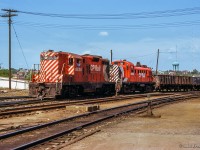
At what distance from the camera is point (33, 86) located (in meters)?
26.9

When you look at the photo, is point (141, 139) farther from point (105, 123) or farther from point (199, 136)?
point (105, 123)

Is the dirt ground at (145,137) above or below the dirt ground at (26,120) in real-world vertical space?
below

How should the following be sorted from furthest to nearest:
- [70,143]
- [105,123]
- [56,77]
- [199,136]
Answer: [56,77]
[105,123]
[199,136]
[70,143]

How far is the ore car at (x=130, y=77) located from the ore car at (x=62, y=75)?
624 cm

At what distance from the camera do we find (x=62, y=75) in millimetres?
26359

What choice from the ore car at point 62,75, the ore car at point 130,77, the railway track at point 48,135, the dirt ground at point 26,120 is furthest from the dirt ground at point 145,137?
the ore car at point 130,77

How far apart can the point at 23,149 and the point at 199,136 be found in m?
4.95

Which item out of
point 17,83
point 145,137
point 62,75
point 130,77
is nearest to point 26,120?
point 145,137

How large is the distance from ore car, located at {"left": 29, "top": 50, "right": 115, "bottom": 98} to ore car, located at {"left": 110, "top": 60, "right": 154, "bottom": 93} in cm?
624

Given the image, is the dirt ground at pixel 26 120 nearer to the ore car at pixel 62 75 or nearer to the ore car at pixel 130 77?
the ore car at pixel 62 75

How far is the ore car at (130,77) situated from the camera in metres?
37.6

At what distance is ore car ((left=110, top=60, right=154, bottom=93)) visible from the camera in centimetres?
3760

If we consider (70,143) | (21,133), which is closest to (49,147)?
(70,143)

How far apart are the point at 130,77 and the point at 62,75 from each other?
50.1 feet
